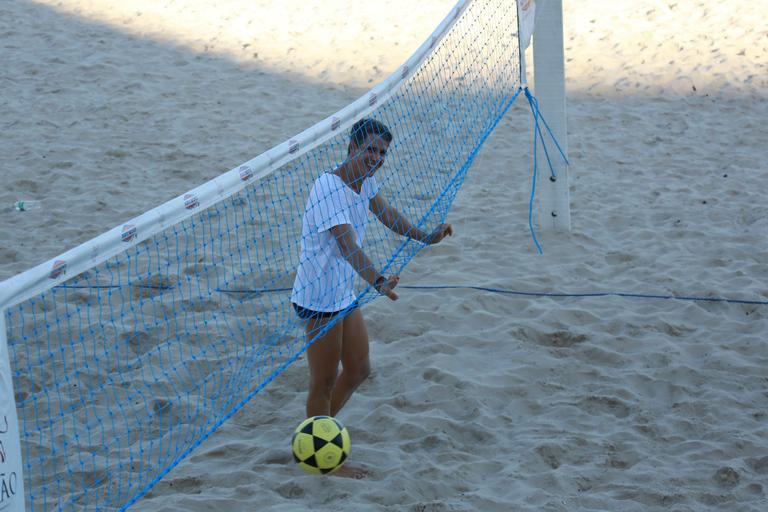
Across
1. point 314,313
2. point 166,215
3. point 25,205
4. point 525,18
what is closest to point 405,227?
point 314,313

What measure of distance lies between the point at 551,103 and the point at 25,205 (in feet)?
13.3

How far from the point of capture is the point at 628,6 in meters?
11.3

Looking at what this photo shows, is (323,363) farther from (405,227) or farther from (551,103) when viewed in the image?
(551,103)

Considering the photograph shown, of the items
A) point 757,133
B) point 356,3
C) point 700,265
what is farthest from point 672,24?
point 700,265

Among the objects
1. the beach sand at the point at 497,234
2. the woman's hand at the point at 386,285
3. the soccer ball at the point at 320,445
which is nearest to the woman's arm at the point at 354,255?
the woman's hand at the point at 386,285

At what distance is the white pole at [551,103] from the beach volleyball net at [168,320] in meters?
0.73

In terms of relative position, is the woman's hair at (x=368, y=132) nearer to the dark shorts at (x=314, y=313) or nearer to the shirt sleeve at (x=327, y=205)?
the shirt sleeve at (x=327, y=205)

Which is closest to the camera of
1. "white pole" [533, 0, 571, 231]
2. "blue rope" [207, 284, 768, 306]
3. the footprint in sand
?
the footprint in sand

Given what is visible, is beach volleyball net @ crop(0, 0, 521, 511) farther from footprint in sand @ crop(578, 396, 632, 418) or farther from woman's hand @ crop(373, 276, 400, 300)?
footprint in sand @ crop(578, 396, 632, 418)

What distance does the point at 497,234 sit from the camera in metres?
6.84

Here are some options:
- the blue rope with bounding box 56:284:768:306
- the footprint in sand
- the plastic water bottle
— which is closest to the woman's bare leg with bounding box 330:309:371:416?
the footprint in sand

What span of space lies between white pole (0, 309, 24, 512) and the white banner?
414 cm

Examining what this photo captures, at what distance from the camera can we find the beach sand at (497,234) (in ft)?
13.3

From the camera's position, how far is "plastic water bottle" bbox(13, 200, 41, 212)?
7.20m
